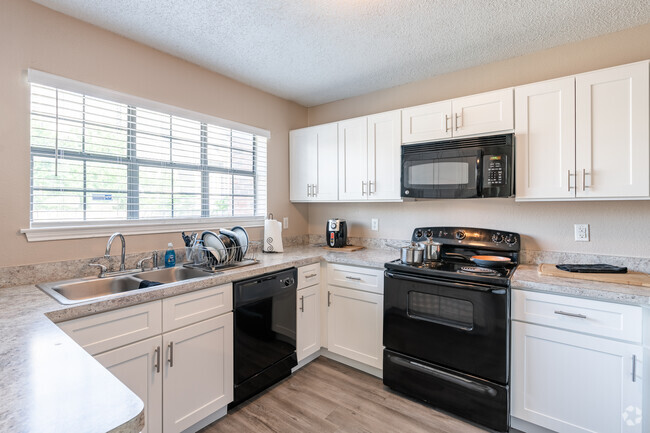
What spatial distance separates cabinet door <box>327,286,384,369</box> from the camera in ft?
7.94

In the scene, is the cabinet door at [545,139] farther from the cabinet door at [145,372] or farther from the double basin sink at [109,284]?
the cabinet door at [145,372]

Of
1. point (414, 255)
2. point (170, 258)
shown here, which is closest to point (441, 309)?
point (414, 255)

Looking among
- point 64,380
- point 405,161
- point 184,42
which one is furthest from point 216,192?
point 64,380

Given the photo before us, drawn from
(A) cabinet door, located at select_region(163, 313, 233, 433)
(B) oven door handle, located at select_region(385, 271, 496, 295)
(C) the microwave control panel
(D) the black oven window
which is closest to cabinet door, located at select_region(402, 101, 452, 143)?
(C) the microwave control panel

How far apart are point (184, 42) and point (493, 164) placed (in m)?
2.24

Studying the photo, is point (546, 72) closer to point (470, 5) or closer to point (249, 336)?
point (470, 5)

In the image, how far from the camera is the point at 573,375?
1.71m

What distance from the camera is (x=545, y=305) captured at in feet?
5.83

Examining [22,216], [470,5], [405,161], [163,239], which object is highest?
[470,5]

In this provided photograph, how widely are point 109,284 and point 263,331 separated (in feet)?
3.21

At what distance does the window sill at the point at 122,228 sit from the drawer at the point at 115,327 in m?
0.71

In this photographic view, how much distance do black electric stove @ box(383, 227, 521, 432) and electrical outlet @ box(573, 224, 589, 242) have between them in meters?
0.35

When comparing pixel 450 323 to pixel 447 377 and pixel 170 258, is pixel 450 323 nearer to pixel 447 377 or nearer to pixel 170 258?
pixel 447 377

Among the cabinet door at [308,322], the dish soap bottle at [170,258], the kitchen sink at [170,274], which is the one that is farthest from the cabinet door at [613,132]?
the dish soap bottle at [170,258]
